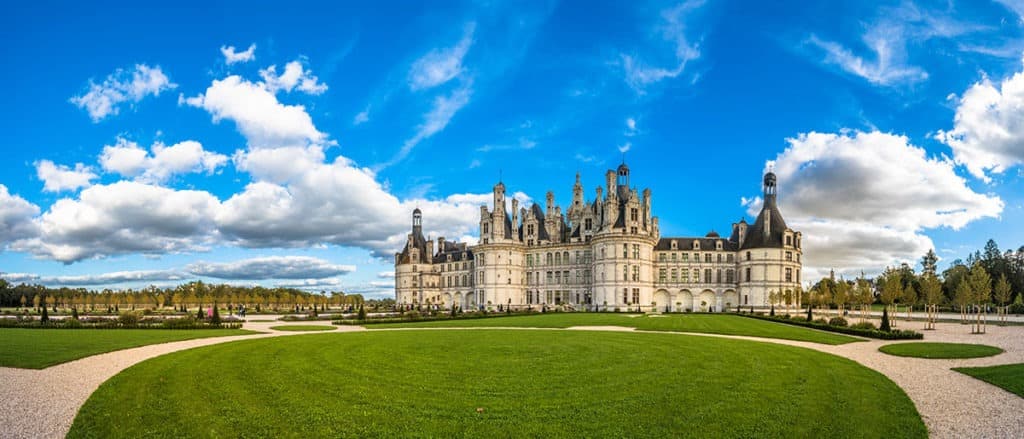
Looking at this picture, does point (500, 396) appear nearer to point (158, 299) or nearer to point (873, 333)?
point (873, 333)

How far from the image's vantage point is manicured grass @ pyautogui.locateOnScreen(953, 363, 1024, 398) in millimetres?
13953

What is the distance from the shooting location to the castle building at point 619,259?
70.4 meters

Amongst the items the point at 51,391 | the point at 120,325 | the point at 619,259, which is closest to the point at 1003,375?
the point at 51,391

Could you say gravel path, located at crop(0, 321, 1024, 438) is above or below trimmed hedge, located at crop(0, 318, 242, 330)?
above

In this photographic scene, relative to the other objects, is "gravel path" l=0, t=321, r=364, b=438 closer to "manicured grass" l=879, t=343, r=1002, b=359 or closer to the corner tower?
"manicured grass" l=879, t=343, r=1002, b=359

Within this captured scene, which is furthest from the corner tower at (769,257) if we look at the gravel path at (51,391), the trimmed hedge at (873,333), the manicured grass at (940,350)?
the gravel path at (51,391)

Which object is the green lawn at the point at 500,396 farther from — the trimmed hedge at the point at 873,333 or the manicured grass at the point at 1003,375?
the trimmed hedge at the point at 873,333

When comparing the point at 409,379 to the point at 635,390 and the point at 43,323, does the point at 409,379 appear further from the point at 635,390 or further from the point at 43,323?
the point at 43,323

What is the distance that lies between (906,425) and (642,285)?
61841 mm

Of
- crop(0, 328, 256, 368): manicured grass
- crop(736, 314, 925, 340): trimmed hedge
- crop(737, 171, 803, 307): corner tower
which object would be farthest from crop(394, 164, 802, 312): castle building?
crop(0, 328, 256, 368): manicured grass

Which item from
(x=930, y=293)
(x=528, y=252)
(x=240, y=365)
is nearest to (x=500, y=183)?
(x=528, y=252)

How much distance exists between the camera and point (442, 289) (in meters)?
92.8

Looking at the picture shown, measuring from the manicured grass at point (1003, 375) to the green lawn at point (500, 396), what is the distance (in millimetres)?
2582

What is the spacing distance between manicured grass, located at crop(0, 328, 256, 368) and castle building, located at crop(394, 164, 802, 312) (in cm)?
4347
